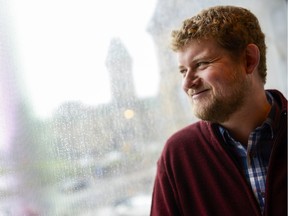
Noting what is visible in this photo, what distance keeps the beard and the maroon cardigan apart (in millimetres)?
83

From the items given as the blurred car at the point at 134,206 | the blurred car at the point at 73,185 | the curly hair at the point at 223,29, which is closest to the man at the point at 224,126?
the curly hair at the point at 223,29

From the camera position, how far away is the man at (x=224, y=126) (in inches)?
42.0

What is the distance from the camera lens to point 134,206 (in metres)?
1.29

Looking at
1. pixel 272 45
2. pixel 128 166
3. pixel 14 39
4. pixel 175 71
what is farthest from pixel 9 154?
pixel 272 45

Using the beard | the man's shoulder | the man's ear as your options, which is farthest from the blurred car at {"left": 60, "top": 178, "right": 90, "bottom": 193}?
the man's ear

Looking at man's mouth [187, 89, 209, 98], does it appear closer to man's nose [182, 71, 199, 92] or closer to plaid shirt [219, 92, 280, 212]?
man's nose [182, 71, 199, 92]

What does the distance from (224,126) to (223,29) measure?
32 centimetres

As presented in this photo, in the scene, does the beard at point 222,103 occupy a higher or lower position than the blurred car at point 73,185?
higher

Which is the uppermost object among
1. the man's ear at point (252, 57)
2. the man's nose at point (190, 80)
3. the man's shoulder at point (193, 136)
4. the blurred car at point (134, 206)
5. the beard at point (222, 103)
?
the man's ear at point (252, 57)

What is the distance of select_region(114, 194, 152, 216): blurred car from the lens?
4.08 feet

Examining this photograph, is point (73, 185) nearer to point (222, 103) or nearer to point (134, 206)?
point (134, 206)

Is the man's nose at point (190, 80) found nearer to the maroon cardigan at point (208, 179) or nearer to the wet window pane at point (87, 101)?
the maroon cardigan at point (208, 179)

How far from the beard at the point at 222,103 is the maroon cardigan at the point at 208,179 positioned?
8cm

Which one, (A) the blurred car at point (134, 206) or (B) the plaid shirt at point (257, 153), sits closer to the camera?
(B) the plaid shirt at point (257, 153)
